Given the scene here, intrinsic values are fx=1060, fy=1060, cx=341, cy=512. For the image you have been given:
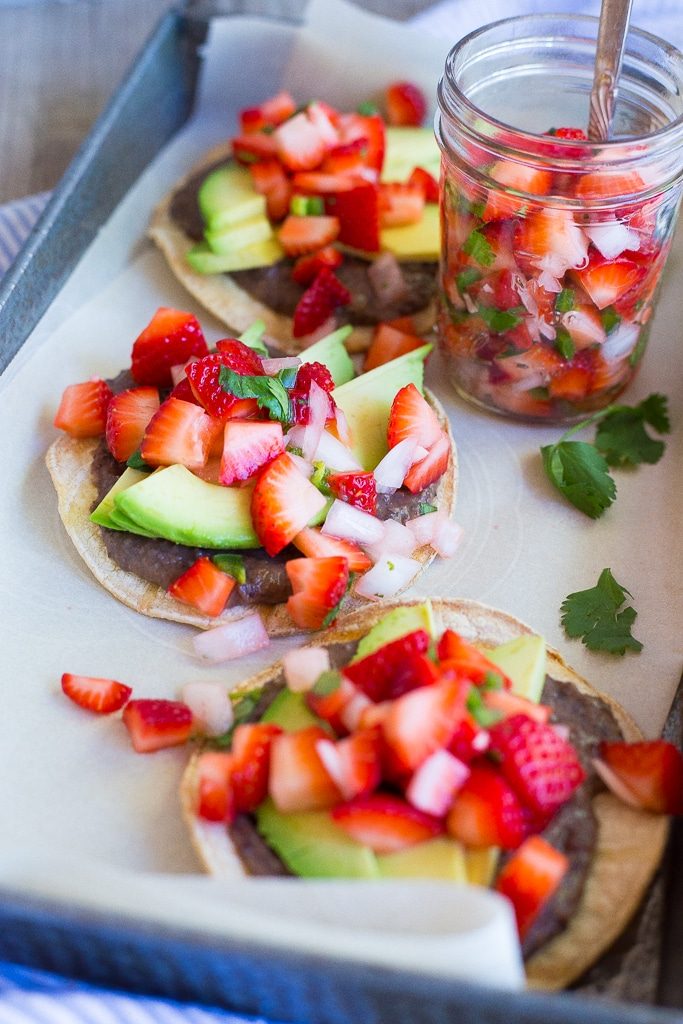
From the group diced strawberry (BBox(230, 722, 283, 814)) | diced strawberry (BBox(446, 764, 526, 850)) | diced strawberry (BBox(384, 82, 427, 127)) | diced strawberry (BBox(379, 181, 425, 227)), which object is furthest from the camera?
diced strawberry (BBox(384, 82, 427, 127))

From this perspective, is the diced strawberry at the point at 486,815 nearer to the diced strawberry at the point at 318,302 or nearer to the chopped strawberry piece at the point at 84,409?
the chopped strawberry piece at the point at 84,409

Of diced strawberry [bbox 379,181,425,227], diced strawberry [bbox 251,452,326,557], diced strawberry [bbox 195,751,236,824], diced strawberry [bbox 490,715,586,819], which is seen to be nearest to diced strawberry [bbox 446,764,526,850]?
diced strawberry [bbox 490,715,586,819]

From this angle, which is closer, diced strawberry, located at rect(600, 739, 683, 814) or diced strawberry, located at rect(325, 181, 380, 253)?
diced strawberry, located at rect(600, 739, 683, 814)

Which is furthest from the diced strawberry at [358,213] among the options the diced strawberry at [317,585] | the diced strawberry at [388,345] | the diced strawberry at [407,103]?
the diced strawberry at [317,585]

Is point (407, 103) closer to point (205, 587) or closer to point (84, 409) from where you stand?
point (84, 409)

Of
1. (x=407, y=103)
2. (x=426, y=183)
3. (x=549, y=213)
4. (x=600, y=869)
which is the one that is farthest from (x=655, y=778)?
(x=407, y=103)

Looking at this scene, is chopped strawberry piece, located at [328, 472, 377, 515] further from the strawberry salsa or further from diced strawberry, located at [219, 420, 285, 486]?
the strawberry salsa
